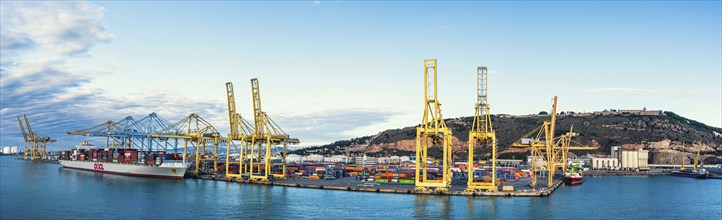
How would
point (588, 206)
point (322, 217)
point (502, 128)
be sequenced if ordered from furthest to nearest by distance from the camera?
point (502, 128) → point (588, 206) → point (322, 217)

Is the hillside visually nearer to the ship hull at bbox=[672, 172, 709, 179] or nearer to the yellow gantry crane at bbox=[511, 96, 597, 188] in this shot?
the ship hull at bbox=[672, 172, 709, 179]

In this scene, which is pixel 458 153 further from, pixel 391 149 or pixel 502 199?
pixel 502 199

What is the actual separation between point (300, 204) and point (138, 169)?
147 feet

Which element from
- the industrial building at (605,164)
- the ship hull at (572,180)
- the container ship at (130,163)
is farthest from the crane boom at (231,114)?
the industrial building at (605,164)

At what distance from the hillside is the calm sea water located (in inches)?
3415

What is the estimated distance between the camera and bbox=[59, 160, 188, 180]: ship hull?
7862 cm

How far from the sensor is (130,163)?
87.2 meters

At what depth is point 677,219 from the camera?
44.1 metres

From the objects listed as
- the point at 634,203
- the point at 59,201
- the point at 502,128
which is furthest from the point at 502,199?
the point at 502,128

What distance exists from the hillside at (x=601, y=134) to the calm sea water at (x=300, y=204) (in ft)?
285

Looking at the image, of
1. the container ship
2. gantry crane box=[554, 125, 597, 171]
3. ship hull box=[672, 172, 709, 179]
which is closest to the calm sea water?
gantry crane box=[554, 125, 597, 171]

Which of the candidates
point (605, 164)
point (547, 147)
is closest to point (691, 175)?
point (605, 164)

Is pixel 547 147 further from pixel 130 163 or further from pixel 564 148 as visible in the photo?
pixel 130 163

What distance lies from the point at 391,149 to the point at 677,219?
13415cm
